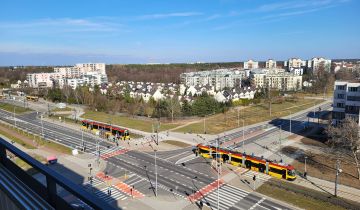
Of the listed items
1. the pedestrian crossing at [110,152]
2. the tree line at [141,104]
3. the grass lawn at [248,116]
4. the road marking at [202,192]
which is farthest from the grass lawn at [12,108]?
the road marking at [202,192]

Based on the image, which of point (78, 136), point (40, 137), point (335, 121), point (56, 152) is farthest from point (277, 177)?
point (40, 137)

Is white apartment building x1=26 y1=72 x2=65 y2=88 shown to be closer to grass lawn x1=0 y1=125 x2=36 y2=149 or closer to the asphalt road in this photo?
grass lawn x1=0 y1=125 x2=36 y2=149

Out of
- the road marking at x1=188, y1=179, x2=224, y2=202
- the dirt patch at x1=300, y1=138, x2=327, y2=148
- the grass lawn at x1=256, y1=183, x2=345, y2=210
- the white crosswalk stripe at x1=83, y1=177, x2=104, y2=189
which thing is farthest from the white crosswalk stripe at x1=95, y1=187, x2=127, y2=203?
the dirt patch at x1=300, y1=138, x2=327, y2=148

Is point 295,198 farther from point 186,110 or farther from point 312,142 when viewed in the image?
point 186,110

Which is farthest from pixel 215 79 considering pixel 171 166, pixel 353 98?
pixel 171 166

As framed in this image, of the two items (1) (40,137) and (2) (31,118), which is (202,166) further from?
(2) (31,118)
